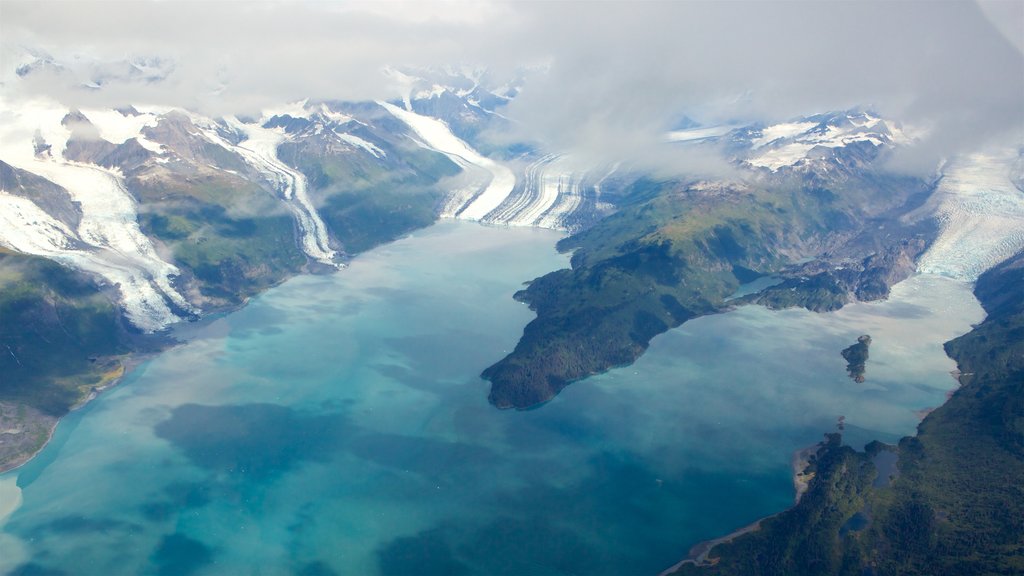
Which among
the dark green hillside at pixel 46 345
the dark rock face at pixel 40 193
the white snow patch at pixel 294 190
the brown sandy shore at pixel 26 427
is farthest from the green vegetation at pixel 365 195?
the brown sandy shore at pixel 26 427

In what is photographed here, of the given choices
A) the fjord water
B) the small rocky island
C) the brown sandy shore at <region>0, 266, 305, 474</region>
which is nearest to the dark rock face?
the fjord water

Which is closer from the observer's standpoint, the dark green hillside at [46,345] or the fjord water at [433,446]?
the fjord water at [433,446]

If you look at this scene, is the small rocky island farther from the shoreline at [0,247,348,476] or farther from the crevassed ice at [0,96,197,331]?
the crevassed ice at [0,96,197,331]

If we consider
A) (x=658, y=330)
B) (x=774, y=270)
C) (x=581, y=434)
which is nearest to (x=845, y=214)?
(x=774, y=270)

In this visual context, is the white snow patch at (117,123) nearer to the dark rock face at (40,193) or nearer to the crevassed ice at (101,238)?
the crevassed ice at (101,238)

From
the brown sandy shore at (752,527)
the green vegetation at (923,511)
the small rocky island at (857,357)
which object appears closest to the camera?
the green vegetation at (923,511)

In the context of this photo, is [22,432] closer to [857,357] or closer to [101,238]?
[101,238]
